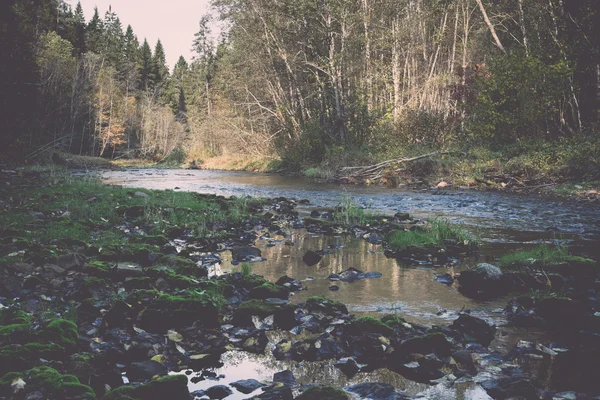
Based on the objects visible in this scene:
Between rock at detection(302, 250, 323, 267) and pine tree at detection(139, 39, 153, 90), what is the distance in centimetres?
8775

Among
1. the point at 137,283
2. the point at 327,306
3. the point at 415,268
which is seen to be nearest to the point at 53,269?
the point at 137,283

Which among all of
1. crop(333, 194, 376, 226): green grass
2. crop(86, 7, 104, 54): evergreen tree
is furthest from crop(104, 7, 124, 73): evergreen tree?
crop(333, 194, 376, 226): green grass

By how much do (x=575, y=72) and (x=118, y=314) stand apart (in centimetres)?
2125

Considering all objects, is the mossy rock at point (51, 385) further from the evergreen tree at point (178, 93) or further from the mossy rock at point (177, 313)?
the evergreen tree at point (178, 93)

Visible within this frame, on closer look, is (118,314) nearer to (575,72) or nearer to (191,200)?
(191,200)

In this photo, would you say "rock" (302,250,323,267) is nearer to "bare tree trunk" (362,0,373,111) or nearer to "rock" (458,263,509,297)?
"rock" (458,263,509,297)

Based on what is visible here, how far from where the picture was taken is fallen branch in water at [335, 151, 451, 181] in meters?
22.1

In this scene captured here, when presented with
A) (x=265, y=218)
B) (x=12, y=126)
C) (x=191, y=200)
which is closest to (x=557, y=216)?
(x=265, y=218)

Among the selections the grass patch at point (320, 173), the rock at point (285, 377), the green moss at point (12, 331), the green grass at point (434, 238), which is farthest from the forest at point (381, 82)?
the rock at point (285, 377)

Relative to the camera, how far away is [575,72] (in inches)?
806

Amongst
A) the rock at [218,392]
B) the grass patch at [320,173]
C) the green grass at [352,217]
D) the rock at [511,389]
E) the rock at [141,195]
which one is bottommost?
the rock at [218,392]

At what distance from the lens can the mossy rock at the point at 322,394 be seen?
3.30m

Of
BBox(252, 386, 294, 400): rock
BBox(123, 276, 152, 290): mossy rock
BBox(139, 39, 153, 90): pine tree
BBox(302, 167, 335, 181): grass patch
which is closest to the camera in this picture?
BBox(252, 386, 294, 400): rock

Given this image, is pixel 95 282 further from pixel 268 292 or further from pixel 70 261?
pixel 268 292
